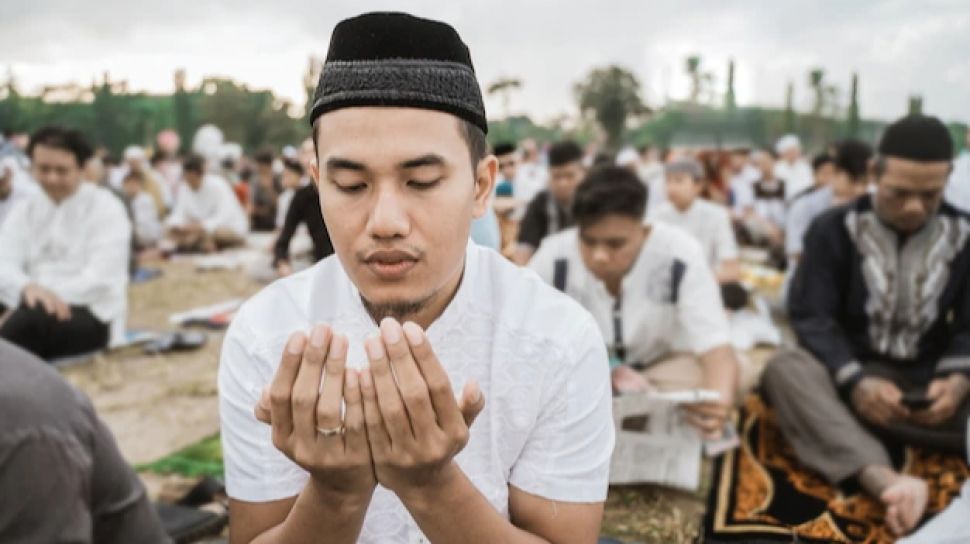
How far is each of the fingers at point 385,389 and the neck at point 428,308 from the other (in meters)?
0.37

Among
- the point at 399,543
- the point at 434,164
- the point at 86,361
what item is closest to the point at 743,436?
the point at 399,543

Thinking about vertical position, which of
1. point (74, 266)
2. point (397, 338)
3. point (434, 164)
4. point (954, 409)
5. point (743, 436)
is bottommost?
point (743, 436)

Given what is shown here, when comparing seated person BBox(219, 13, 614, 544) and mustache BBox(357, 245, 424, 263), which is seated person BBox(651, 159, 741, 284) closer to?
seated person BBox(219, 13, 614, 544)

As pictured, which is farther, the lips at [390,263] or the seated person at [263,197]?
the seated person at [263,197]

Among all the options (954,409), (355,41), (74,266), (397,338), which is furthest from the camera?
(74,266)

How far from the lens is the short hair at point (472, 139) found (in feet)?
4.85

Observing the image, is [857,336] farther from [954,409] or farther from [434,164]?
[434,164]

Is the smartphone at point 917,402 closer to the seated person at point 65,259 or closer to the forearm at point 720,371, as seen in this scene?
the forearm at point 720,371

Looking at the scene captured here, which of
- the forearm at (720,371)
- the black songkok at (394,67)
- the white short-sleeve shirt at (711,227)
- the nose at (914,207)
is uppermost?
the black songkok at (394,67)

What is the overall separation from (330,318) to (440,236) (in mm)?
382

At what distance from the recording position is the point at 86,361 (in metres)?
6.15

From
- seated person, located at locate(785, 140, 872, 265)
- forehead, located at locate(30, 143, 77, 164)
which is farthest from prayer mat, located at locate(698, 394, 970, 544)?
forehead, located at locate(30, 143, 77, 164)

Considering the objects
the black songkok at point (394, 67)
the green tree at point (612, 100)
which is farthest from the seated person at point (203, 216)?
the green tree at point (612, 100)

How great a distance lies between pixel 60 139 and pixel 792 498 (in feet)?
16.4
